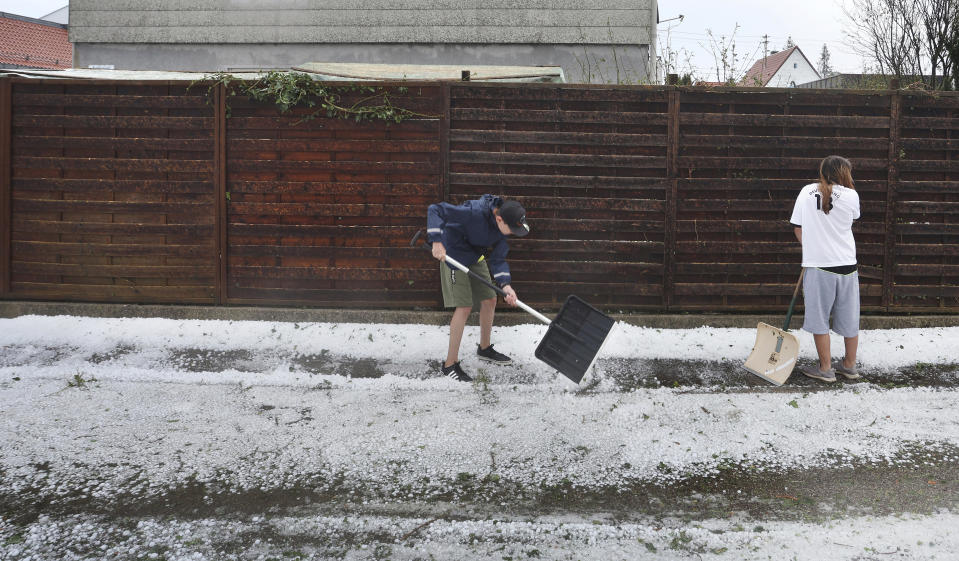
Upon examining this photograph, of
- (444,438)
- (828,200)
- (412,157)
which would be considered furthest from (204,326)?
(828,200)

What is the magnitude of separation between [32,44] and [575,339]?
29.3 m

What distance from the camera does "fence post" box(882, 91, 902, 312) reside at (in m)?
6.34

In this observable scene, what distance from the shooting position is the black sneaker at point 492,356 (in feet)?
18.9

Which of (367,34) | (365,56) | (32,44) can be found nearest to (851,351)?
(365,56)

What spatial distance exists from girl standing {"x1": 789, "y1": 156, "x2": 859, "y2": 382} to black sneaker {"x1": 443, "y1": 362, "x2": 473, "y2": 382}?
2.85 m

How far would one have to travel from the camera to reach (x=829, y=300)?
532cm

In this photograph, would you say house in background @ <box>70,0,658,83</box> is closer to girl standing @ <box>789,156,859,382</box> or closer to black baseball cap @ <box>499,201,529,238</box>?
girl standing @ <box>789,156,859,382</box>

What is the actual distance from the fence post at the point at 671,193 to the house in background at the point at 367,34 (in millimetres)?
5231

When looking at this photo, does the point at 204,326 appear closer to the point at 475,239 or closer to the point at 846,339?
the point at 475,239

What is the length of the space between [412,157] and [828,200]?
12.1ft

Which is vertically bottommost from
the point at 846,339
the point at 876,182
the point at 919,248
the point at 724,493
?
the point at 724,493

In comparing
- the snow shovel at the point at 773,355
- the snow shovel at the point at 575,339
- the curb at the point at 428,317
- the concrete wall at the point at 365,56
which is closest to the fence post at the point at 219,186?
the curb at the point at 428,317

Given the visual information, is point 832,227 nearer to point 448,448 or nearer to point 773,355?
point 773,355

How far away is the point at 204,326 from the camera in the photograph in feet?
21.0
